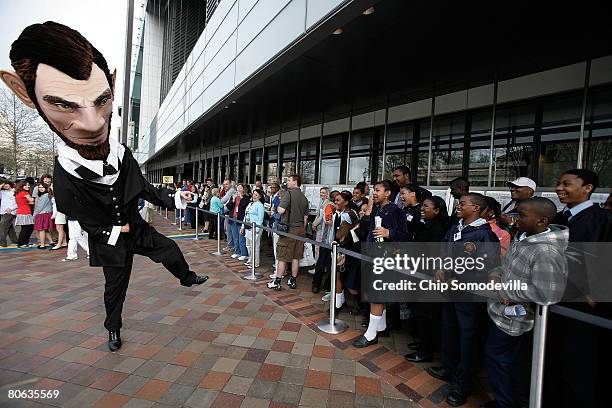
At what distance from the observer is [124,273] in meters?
3.19

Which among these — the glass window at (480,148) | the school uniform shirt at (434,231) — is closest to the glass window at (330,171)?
the glass window at (480,148)

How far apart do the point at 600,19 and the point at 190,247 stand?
9304 mm

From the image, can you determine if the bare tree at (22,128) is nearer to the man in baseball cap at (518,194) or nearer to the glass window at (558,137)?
the man in baseball cap at (518,194)

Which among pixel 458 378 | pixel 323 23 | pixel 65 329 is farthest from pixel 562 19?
pixel 65 329

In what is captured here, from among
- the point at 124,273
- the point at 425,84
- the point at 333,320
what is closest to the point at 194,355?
the point at 124,273

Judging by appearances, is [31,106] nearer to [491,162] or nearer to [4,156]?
[491,162]

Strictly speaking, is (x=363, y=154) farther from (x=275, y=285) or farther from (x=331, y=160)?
(x=275, y=285)

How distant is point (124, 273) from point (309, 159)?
26.9 ft

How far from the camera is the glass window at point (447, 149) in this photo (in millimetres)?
6707

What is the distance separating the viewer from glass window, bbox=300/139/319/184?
1055cm

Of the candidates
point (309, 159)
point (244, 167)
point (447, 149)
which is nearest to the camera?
point (447, 149)

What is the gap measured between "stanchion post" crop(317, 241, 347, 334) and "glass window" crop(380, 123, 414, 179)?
4.90 metres

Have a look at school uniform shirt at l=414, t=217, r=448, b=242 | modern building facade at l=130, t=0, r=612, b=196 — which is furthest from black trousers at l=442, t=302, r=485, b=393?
modern building facade at l=130, t=0, r=612, b=196

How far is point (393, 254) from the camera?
3.24 m
